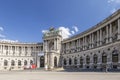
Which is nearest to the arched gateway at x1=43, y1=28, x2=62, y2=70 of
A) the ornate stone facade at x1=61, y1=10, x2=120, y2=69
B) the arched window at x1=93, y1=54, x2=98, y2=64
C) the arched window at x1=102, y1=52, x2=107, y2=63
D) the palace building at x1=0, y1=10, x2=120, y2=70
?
the palace building at x1=0, y1=10, x2=120, y2=70

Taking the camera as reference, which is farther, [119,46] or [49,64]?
[49,64]

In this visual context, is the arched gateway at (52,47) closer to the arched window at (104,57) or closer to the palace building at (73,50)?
the palace building at (73,50)

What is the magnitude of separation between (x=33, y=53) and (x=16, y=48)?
12552 millimetres

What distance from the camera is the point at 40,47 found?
443 ft

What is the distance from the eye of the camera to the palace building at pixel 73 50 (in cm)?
6750

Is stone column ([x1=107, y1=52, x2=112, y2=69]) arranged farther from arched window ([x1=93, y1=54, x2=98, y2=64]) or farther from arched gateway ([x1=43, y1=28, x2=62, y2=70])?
arched gateway ([x1=43, y1=28, x2=62, y2=70])

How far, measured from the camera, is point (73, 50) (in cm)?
11031

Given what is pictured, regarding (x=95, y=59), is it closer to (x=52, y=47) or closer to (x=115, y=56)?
(x=115, y=56)

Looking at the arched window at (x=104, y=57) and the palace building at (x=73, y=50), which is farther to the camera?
the arched window at (x=104, y=57)

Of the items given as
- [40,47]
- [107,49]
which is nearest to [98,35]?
[107,49]

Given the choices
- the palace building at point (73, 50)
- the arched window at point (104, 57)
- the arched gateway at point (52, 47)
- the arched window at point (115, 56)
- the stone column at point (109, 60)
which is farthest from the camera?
the arched gateway at point (52, 47)

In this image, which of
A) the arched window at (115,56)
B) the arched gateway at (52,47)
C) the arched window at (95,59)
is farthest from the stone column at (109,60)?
the arched gateway at (52,47)

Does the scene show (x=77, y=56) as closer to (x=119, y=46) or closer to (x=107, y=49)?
(x=107, y=49)

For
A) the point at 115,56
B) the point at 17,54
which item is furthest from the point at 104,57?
the point at 17,54
